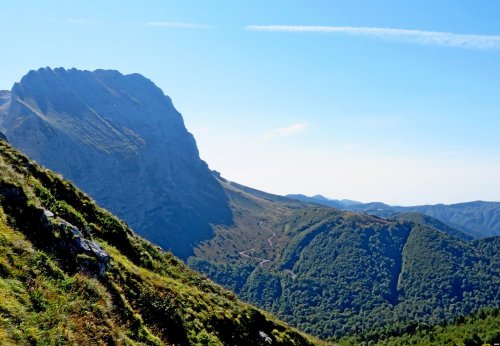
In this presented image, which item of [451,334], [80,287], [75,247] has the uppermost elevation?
[75,247]

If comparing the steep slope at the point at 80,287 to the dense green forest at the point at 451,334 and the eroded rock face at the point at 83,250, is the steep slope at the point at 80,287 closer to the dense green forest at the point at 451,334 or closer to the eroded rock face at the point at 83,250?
the eroded rock face at the point at 83,250

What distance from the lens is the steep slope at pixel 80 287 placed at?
18.2 meters

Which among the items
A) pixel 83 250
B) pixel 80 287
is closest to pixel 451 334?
pixel 83 250

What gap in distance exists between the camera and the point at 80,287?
72.6ft

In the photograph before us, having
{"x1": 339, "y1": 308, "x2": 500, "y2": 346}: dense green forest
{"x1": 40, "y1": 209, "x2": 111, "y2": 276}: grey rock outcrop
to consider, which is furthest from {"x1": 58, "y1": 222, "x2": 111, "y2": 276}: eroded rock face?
{"x1": 339, "y1": 308, "x2": 500, "y2": 346}: dense green forest

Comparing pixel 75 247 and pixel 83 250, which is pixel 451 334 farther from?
pixel 75 247

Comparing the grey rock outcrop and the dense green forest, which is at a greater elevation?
the grey rock outcrop

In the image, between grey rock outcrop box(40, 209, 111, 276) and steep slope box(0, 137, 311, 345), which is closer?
steep slope box(0, 137, 311, 345)

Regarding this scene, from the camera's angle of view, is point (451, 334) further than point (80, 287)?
Yes

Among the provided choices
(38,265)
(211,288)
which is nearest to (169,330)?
(38,265)

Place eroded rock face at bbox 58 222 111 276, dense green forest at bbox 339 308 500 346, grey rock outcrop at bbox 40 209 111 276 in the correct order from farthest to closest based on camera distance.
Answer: dense green forest at bbox 339 308 500 346
eroded rock face at bbox 58 222 111 276
grey rock outcrop at bbox 40 209 111 276

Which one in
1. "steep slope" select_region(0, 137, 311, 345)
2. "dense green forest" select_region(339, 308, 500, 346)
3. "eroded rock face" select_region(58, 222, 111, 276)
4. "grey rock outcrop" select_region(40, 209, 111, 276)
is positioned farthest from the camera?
"dense green forest" select_region(339, 308, 500, 346)

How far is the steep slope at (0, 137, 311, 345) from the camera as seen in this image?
18.2 meters

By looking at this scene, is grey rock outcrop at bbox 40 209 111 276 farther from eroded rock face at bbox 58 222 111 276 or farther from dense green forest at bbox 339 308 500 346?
dense green forest at bbox 339 308 500 346
